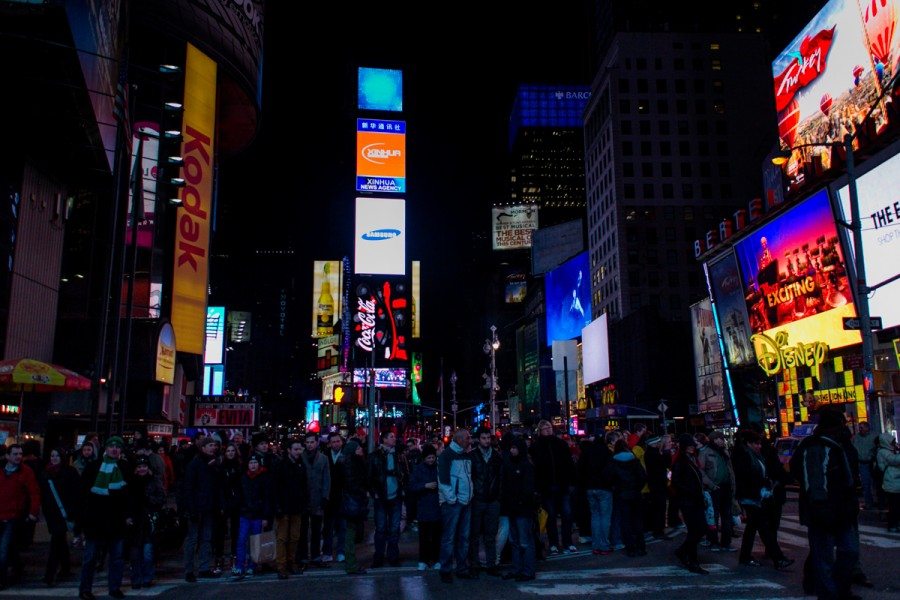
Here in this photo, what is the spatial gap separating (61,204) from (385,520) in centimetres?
1929

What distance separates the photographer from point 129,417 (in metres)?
30.5

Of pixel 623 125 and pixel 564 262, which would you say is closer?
pixel 623 125

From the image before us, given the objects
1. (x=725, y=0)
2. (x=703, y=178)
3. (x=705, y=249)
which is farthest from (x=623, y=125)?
(x=705, y=249)

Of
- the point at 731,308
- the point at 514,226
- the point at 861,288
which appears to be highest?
the point at 514,226

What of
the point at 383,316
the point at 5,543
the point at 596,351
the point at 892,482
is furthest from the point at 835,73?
the point at 383,316

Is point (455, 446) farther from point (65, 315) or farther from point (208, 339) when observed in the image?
point (208, 339)

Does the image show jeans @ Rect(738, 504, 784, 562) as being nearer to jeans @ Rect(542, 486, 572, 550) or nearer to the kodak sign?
jeans @ Rect(542, 486, 572, 550)

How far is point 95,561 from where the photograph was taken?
9.47 meters

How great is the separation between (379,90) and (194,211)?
40.3 m

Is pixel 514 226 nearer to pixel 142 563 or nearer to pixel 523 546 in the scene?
pixel 523 546

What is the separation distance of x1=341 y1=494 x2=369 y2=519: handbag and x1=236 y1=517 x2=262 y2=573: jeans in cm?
132

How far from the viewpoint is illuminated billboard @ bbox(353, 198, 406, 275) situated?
7369cm

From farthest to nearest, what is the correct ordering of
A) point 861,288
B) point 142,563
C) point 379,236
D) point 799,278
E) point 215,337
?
point 379,236 < point 215,337 < point 799,278 < point 861,288 < point 142,563

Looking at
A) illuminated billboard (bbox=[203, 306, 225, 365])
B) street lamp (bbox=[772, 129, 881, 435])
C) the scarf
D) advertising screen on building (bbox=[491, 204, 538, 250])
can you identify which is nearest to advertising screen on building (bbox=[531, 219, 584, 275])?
advertising screen on building (bbox=[491, 204, 538, 250])
